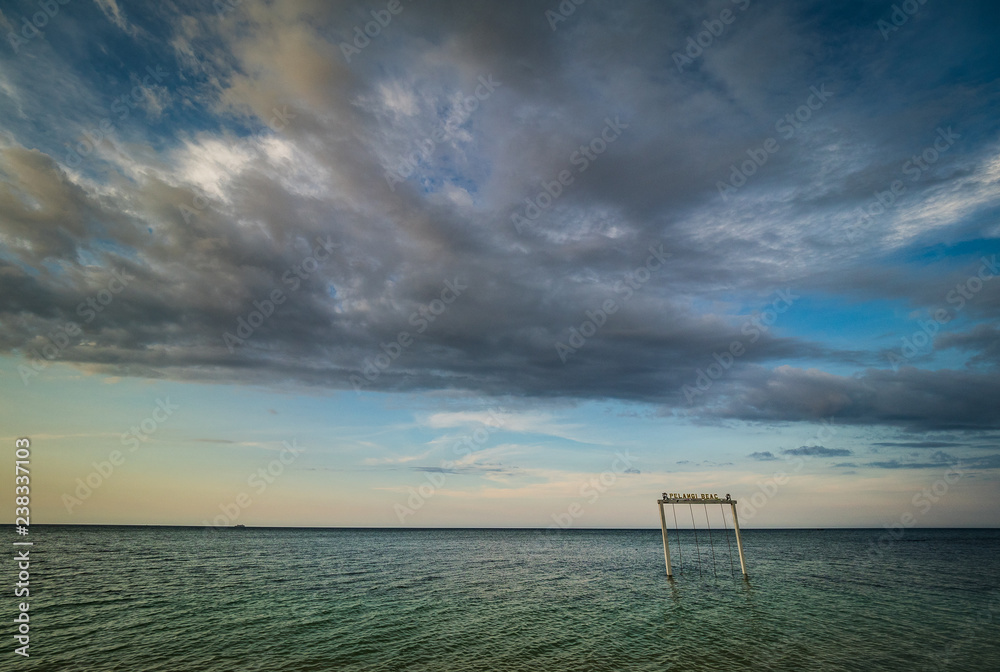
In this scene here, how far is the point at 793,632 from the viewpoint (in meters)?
24.7

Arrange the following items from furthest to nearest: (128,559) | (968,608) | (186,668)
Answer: (128,559), (968,608), (186,668)

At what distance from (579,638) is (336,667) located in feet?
40.3

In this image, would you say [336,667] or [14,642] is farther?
[14,642]

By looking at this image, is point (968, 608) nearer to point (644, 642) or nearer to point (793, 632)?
point (793, 632)

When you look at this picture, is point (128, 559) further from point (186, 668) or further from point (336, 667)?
point (336, 667)

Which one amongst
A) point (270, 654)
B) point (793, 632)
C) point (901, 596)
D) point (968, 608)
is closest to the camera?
point (270, 654)

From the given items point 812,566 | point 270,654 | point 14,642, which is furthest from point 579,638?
point 812,566

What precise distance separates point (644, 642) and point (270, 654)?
1823 centimetres

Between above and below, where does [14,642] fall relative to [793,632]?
above

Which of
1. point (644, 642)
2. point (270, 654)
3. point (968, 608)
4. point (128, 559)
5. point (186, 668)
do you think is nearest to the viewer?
point (186, 668)

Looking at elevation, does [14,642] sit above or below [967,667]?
above

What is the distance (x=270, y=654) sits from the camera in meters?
20.4

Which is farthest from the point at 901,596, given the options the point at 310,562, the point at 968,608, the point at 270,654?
the point at 310,562

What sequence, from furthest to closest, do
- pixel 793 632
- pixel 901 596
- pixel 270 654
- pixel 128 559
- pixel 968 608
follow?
pixel 128 559 < pixel 901 596 < pixel 968 608 < pixel 793 632 < pixel 270 654
